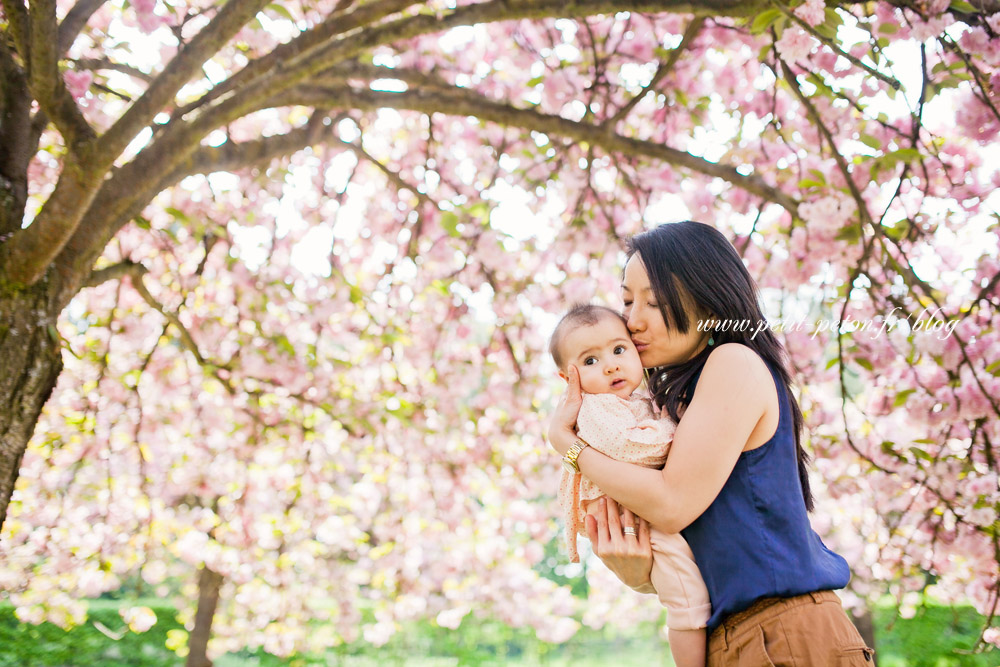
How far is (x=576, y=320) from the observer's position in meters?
1.61

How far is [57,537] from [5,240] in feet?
10.7

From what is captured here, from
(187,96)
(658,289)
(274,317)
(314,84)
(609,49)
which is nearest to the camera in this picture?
(658,289)

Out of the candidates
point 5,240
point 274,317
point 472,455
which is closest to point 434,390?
point 472,455

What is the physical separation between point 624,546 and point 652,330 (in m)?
0.43

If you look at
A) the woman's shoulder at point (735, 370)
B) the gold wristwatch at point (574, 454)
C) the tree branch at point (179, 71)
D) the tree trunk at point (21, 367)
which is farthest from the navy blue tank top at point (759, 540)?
the tree trunk at point (21, 367)

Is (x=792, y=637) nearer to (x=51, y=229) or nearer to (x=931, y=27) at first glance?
(x=931, y=27)

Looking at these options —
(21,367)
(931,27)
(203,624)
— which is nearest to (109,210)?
(21,367)

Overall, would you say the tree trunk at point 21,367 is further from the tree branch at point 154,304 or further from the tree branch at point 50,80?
the tree branch at point 154,304

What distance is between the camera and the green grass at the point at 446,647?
9.27m

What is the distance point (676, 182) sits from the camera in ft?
12.1

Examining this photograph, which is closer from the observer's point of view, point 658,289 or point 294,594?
point 658,289

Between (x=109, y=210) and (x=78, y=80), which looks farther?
(x=78, y=80)

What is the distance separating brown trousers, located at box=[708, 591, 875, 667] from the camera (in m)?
1.16

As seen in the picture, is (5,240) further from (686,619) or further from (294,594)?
(294,594)
